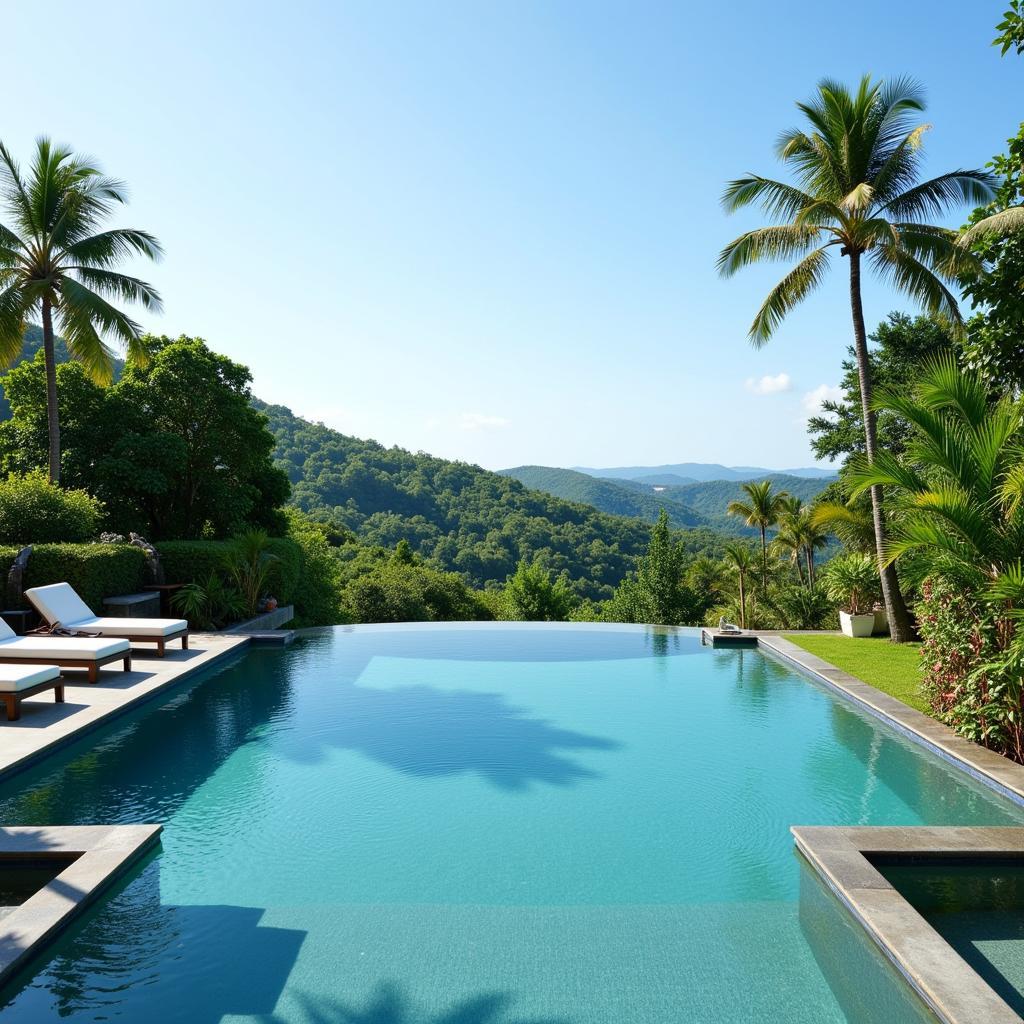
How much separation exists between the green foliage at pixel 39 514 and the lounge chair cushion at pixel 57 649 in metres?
5.20

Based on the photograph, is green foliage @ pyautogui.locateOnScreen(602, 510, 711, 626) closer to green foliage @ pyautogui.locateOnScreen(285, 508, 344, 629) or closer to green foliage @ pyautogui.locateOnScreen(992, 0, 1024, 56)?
green foliage @ pyautogui.locateOnScreen(285, 508, 344, 629)

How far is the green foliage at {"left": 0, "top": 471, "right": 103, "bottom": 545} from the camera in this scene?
494 inches

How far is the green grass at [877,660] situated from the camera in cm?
871

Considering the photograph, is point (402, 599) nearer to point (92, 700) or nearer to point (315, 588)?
point (315, 588)

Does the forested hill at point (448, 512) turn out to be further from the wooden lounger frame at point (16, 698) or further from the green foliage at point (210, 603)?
the wooden lounger frame at point (16, 698)

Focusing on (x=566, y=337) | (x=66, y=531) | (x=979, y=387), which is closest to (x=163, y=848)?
(x=979, y=387)

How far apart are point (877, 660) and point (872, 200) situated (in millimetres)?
7567

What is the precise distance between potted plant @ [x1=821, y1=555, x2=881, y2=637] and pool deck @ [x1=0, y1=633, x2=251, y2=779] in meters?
10.3

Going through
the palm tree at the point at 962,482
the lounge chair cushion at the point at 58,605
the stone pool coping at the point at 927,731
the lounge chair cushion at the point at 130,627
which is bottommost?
the stone pool coping at the point at 927,731

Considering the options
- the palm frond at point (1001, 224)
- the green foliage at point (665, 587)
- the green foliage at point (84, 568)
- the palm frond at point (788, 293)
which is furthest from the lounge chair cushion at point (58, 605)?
the green foliage at point (665, 587)

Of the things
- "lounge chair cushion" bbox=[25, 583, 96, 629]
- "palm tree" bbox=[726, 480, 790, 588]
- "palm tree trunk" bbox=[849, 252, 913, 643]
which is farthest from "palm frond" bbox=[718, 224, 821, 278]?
"palm tree" bbox=[726, 480, 790, 588]

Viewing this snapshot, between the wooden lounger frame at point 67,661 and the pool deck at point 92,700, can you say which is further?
the wooden lounger frame at point 67,661

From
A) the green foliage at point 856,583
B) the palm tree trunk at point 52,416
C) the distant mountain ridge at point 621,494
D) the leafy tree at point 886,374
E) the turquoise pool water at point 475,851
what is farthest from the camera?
the distant mountain ridge at point 621,494

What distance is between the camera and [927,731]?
6.88 meters
